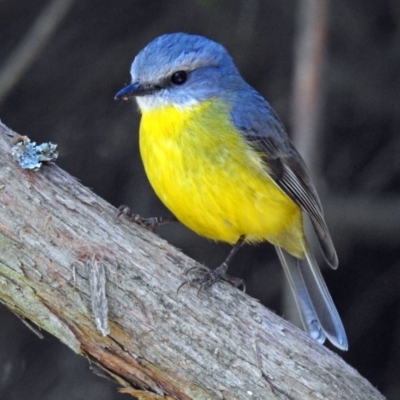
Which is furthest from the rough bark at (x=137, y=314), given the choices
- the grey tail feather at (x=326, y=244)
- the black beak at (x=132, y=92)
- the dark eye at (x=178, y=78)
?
the grey tail feather at (x=326, y=244)

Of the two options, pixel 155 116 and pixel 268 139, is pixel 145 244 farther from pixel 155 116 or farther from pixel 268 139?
pixel 268 139

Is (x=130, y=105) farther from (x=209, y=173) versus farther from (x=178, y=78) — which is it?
(x=209, y=173)

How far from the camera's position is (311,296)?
546 cm

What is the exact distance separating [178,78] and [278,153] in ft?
2.31

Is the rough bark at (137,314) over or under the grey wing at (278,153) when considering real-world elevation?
under

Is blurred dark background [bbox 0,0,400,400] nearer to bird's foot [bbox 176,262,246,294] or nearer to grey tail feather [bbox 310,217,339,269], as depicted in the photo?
grey tail feather [bbox 310,217,339,269]

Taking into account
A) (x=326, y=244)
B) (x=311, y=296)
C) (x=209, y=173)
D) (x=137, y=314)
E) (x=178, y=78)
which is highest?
(x=178, y=78)

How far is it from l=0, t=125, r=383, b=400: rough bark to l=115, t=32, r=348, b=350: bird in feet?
0.79

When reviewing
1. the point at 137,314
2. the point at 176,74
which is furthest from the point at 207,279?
the point at 176,74

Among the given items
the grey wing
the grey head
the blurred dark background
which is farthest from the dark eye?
the blurred dark background

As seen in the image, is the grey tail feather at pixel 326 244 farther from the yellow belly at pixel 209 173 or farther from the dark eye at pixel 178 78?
the dark eye at pixel 178 78

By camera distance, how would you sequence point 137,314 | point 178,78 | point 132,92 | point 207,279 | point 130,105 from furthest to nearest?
point 130,105, point 178,78, point 132,92, point 207,279, point 137,314

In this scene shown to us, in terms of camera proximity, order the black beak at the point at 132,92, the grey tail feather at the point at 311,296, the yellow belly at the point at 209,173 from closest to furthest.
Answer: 1. the yellow belly at the point at 209,173
2. the black beak at the point at 132,92
3. the grey tail feather at the point at 311,296

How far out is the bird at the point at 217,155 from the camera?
4605mm
